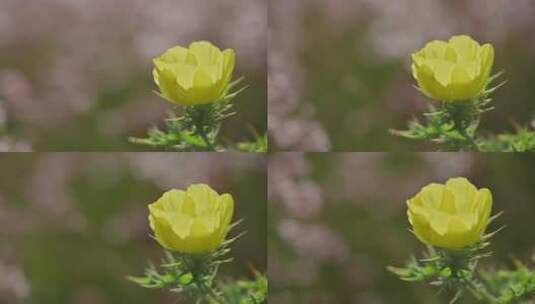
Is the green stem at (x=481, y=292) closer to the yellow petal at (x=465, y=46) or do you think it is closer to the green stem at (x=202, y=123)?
the yellow petal at (x=465, y=46)

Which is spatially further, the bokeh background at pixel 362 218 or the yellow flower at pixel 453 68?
the bokeh background at pixel 362 218

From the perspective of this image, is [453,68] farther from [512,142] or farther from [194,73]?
[194,73]

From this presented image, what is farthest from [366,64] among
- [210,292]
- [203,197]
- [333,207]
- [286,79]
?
[210,292]

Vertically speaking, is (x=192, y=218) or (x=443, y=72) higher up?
(x=443, y=72)

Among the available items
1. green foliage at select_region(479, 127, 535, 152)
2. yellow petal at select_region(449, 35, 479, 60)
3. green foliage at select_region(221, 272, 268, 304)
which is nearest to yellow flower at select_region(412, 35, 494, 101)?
yellow petal at select_region(449, 35, 479, 60)

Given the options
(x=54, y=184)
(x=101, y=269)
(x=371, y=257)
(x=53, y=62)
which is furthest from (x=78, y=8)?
(x=371, y=257)

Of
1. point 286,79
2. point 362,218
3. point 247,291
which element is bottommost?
point 247,291

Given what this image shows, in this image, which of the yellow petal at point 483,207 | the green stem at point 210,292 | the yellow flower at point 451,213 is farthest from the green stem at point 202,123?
the yellow petal at point 483,207
